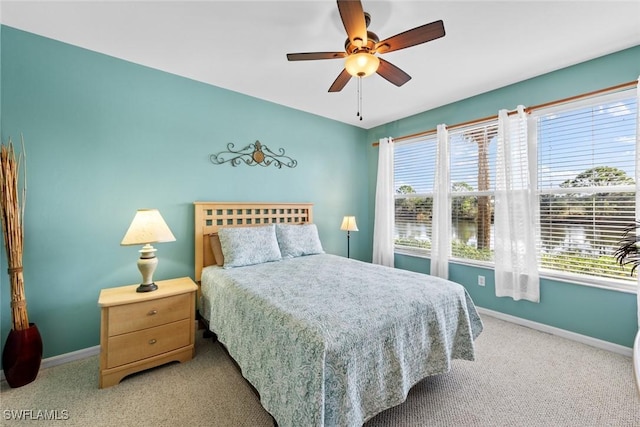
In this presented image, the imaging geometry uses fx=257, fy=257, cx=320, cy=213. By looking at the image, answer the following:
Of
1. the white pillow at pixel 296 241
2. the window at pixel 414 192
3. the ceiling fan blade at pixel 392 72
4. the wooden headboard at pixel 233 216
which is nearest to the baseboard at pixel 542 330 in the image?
the wooden headboard at pixel 233 216

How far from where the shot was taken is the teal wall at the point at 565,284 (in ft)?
7.39

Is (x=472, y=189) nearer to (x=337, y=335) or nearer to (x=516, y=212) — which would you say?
A: (x=516, y=212)

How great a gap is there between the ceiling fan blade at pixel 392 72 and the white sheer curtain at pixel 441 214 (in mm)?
1585

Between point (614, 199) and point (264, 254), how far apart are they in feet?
11.0

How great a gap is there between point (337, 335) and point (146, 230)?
172 centimetres

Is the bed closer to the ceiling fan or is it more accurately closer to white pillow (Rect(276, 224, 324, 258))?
white pillow (Rect(276, 224, 324, 258))

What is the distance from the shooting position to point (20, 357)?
1.79 m

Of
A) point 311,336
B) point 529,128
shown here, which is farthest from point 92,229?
point 529,128

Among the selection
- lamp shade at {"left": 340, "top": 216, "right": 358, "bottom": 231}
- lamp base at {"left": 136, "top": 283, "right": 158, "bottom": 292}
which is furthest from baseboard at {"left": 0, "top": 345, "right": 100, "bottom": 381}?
lamp shade at {"left": 340, "top": 216, "right": 358, "bottom": 231}

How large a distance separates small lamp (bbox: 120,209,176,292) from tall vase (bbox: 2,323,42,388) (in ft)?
2.30

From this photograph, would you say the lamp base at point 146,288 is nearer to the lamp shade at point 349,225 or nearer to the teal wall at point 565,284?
the lamp shade at point 349,225

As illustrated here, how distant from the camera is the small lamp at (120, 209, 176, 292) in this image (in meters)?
2.01

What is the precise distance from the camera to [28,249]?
2.00 metres

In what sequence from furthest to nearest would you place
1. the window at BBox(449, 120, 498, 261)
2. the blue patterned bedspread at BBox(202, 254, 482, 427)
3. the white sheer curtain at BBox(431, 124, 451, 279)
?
the white sheer curtain at BBox(431, 124, 451, 279)
the window at BBox(449, 120, 498, 261)
the blue patterned bedspread at BBox(202, 254, 482, 427)
